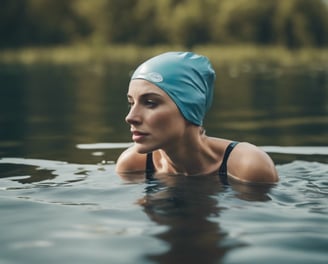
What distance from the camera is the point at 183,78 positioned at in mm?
5641

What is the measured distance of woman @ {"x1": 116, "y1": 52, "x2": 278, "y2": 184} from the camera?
218 inches

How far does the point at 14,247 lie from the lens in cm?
421

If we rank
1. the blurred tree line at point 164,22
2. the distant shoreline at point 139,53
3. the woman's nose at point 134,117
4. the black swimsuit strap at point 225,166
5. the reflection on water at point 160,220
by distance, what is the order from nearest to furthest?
1. the reflection on water at point 160,220
2. the woman's nose at point 134,117
3. the black swimsuit strap at point 225,166
4. the distant shoreline at point 139,53
5. the blurred tree line at point 164,22

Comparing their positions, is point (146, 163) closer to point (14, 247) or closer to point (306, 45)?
point (14, 247)

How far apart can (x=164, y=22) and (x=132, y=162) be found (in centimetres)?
7925

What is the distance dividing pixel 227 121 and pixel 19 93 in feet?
33.2

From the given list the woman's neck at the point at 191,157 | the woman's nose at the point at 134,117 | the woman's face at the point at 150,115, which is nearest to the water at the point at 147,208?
the woman's neck at the point at 191,157

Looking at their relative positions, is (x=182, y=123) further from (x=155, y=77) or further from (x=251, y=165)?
(x=251, y=165)

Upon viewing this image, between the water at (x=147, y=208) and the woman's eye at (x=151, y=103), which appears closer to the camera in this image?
the water at (x=147, y=208)

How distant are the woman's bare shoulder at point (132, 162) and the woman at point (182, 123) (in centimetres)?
32

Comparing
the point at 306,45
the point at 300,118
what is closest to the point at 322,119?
the point at 300,118

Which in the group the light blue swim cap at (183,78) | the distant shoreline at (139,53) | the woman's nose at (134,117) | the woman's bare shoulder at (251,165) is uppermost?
the light blue swim cap at (183,78)

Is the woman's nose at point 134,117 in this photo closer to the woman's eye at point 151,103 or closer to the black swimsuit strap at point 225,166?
the woman's eye at point 151,103

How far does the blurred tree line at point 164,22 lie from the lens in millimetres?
72125
